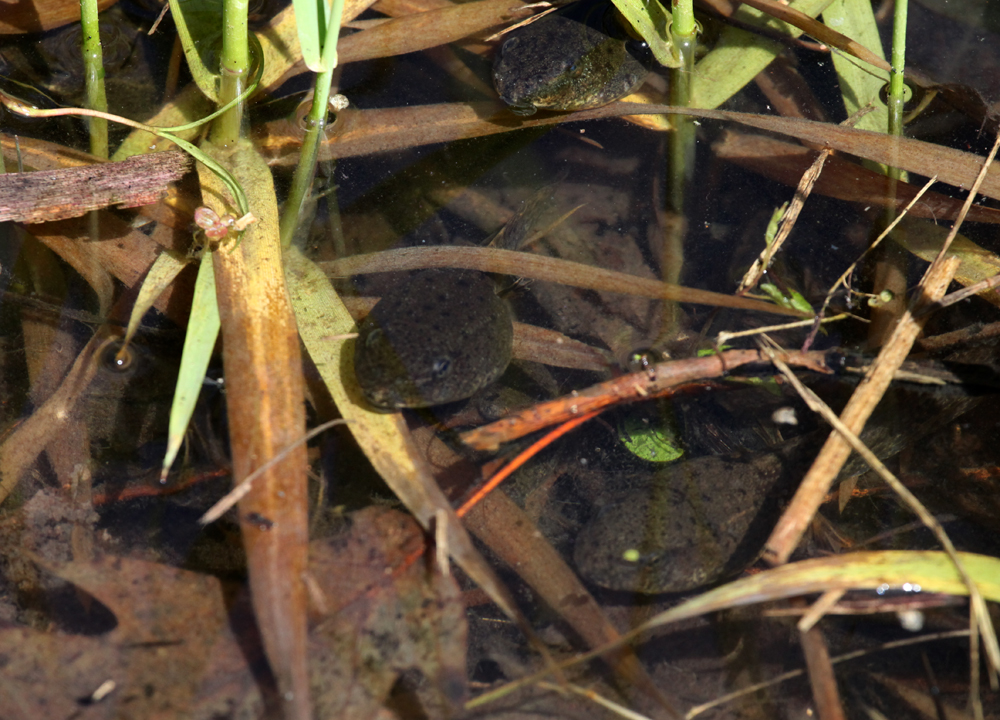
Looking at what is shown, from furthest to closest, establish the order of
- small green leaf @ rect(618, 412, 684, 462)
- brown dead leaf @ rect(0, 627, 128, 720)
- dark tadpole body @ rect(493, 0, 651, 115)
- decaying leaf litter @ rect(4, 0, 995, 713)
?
dark tadpole body @ rect(493, 0, 651, 115), small green leaf @ rect(618, 412, 684, 462), decaying leaf litter @ rect(4, 0, 995, 713), brown dead leaf @ rect(0, 627, 128, 720)

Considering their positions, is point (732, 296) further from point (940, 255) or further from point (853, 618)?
point (853, 618)

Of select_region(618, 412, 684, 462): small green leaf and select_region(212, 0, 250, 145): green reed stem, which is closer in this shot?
select_region(212, 0, 250, 145): green reed stem

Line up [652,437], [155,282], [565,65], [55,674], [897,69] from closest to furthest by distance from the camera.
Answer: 1. [55,674]
2. [155,282]
3. [652,437]
4. [897,69]
5. [565,65]

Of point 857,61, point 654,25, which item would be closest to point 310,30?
point 654,25

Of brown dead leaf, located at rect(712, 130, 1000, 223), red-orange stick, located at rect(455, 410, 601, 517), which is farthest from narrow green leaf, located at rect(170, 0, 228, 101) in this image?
brown dead leaf, located at rect(712, 130, 1000, 223)

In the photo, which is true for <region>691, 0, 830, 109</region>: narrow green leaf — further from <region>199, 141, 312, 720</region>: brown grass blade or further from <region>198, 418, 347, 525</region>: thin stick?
<region>198, 418, 347, 525</region>: thin stick

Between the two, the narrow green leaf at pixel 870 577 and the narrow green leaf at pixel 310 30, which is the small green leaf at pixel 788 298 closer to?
the narrow green leaf at pixel 870 577

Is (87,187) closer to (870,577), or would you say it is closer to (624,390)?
(624,390)
